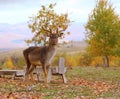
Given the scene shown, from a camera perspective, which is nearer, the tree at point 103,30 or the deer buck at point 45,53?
the deer buck at point 45,53

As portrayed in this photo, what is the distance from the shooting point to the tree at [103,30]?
45031mm

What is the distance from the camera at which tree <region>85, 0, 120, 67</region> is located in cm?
4503

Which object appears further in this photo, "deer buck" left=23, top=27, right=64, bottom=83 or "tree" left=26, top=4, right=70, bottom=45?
"tree" left=26, top=4, right=70, bottom=45

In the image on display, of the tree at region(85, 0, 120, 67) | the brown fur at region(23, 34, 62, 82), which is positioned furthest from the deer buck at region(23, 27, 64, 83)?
the tree at region(85, 0, 120, 67)

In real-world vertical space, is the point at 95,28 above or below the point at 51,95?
above

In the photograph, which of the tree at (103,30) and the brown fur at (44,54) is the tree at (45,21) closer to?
the tree at (103,30)

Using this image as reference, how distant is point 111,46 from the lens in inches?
1799

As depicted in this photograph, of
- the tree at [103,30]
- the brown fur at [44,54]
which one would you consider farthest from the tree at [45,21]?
the brown fur at [44,54]

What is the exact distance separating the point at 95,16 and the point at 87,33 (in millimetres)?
2301

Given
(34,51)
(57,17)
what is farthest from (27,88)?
(57,17)

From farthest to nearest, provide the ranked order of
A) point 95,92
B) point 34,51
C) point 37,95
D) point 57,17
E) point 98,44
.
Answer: point 57,17, point 98,44, point 34,51, point 95,92, point 37,95

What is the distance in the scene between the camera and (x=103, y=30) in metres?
45.2

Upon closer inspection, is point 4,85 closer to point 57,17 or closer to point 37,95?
point 37,95

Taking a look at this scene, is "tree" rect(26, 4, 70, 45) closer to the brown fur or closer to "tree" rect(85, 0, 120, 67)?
"tree" rect(85, 0, 120, 67)
